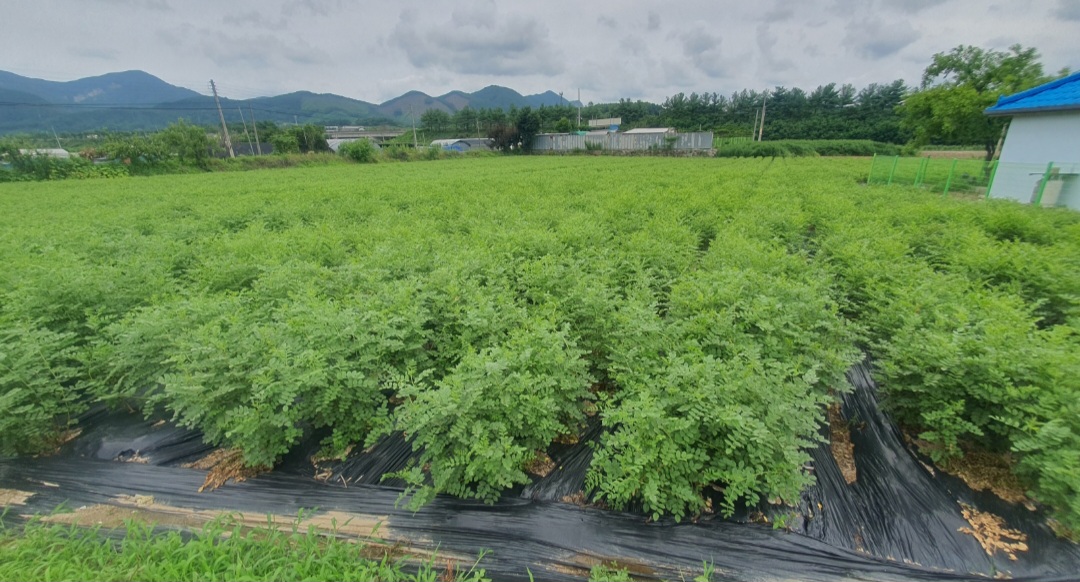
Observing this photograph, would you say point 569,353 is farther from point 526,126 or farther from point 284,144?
point 526,126

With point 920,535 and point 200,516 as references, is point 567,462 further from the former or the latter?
point 200,516

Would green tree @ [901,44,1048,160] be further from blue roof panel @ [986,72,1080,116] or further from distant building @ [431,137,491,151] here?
distant building @ [431,137,491,151]

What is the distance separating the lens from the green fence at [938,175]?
1666 cm

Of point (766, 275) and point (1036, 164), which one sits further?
point (1036, 164)

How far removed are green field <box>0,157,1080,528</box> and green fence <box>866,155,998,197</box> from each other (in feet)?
38.6

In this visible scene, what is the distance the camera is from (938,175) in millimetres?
19078

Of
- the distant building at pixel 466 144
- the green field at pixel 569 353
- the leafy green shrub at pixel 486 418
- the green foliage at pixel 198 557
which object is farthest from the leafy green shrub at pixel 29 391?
the distant building at pixel 466 144

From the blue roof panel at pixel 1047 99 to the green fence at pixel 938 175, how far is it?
6.52ft

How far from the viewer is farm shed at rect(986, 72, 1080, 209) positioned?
43.1 ft

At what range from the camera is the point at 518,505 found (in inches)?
135

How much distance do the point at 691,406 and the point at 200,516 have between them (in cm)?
411

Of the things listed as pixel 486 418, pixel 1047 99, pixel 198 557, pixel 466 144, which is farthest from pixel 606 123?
pixel 198 557

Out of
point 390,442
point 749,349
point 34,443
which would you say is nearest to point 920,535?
point 749,349

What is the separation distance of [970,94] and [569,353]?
88.0ft
